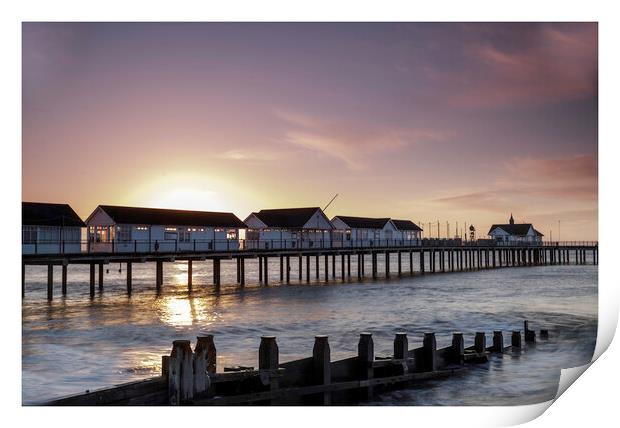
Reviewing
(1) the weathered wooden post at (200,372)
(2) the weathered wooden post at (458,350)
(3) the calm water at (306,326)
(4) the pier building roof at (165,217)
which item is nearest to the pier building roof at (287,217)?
(3) the calm water at (306,326)

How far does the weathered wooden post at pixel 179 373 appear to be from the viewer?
7695 mm

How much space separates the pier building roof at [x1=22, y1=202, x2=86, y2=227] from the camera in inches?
1049

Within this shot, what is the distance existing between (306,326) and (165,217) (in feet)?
45.2

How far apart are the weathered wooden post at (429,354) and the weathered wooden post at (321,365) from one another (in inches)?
103

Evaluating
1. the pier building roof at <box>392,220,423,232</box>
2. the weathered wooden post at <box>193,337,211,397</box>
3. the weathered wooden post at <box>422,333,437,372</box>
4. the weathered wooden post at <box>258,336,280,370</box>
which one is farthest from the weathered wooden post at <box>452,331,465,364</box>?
the pier building roof at <box>392,220,423,232</box>

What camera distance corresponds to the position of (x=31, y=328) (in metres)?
21.3

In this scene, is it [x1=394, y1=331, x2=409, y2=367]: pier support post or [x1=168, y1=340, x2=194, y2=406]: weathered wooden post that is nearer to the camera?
[x1=168, y1=340, x2=194, y2=406]: weathered wooden post

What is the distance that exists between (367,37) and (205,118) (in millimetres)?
4576

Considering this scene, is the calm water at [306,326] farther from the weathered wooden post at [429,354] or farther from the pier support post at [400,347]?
the pier support post at [400,347]

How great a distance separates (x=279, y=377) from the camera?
29.1ft

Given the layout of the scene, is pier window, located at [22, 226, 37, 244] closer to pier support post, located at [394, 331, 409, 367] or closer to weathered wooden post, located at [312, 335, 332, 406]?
pier support post, located at [394, 331, 409, 367]

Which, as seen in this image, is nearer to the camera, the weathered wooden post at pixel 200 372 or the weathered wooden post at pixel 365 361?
the weathered wooden post at pixel 200 372

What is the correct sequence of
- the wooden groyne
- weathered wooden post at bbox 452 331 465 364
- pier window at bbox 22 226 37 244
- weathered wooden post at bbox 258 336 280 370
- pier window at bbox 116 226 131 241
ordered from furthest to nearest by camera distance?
pier window at bbox 116 226 131 241 < pier window at bbox 22 226 37 244 < weathered wooden post at bbox 452 331 465 364 < weathered wooden post at bbox 258 336 280 370 < the wooden groyne
